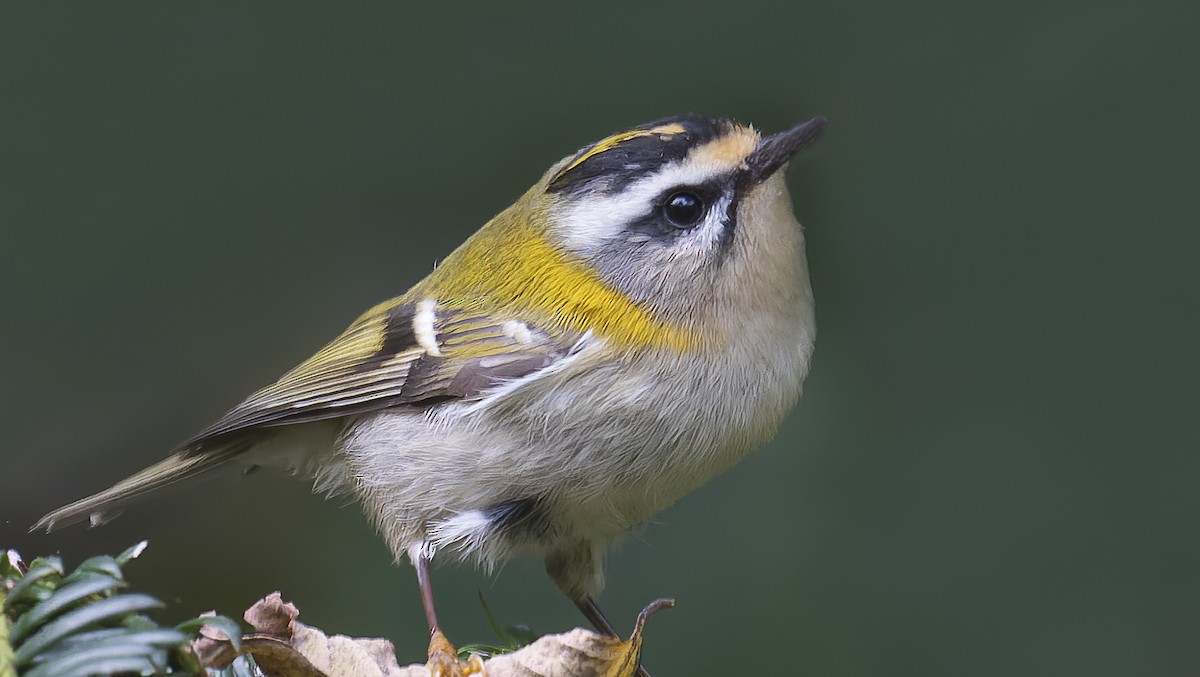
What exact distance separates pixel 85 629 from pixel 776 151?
1.07 m

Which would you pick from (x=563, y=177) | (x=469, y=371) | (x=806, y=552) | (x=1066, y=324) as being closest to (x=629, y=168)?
(x=563, y=177)

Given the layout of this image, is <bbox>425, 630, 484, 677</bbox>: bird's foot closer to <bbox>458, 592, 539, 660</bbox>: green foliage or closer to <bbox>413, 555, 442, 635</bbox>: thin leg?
<bbox>458, 592, 539, 660</bbox>: green foliage

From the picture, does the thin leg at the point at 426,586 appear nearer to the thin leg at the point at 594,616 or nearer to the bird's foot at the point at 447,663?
the bird's foot at the point at 447,663

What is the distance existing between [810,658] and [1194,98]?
105 cm

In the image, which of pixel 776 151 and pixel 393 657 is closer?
pixel 393 657

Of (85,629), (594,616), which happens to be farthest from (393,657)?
(594,616)

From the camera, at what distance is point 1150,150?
6.15ft

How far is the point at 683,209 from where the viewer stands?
1.53 meters

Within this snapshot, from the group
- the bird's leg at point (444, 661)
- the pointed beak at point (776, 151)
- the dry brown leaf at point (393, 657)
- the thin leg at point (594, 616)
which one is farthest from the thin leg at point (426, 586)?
the pointed beak at point (776, 151)

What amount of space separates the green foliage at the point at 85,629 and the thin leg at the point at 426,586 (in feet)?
2.10

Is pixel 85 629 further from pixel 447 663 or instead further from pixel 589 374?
pixel 589 374

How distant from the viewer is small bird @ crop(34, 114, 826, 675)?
4.73ft

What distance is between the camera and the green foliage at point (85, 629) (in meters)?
0.69

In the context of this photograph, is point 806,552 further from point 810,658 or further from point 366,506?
point 366,506
